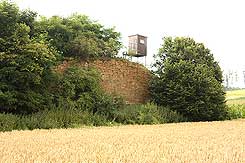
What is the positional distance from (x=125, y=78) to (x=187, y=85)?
349 centimetres

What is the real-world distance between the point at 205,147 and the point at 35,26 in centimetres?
1137

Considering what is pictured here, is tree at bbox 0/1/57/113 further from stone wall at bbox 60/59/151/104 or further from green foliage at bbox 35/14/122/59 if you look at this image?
stone wall at bbox 60/59/151/104

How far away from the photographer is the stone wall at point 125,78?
70.3ft

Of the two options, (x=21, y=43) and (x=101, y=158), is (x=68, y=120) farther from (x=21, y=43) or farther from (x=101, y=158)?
(x=101, y=158)

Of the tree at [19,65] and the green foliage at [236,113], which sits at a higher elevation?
the tree at [19,65]

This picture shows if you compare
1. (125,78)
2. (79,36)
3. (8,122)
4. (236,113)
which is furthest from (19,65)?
(236,113)

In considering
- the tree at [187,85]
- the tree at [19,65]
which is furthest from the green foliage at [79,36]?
the tree at [187,85]

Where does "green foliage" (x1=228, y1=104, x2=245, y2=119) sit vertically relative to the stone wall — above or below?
below

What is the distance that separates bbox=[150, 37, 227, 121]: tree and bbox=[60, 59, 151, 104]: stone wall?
641 mm

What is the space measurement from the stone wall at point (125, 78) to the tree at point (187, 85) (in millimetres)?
641

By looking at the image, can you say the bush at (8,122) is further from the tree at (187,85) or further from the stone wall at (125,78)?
the tree at (187,85)

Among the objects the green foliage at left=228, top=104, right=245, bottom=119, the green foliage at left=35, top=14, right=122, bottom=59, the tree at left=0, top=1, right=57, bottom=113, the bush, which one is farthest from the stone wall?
the bush

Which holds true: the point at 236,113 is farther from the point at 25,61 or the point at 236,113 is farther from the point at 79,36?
the point at 25,61

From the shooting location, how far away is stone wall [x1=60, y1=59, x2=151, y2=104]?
21438mm
